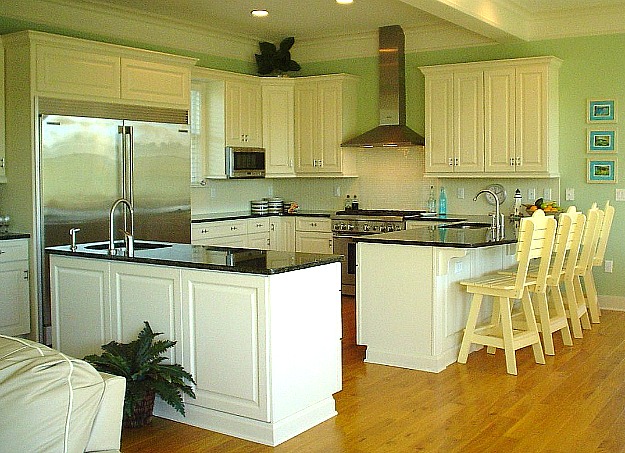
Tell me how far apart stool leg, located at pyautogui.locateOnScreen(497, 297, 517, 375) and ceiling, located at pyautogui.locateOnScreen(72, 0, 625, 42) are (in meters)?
2.41

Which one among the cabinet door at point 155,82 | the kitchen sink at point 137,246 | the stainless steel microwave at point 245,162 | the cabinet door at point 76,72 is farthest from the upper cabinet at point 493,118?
the kitchen sink at point 137,246

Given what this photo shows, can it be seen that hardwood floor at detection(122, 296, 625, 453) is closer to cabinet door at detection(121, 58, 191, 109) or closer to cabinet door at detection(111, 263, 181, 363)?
cabinet door at detection(111, 263, 181, 363)

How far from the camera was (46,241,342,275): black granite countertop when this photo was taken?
12.4ft

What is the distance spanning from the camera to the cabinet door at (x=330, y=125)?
8336 millimetres

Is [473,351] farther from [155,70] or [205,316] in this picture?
[155,70]

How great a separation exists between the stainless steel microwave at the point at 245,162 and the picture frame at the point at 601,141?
131 inches

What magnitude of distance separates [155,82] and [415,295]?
3.02m

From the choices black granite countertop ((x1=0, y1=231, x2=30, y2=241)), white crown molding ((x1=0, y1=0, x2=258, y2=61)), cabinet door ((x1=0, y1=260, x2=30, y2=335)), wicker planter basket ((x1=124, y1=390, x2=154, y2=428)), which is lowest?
wicker planter basket ((x1=124, y1=390, x2=154, y2=428))

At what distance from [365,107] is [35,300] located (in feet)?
13.6

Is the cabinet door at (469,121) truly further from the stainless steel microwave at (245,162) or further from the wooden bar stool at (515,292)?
the wooden bar stool at (515,292)

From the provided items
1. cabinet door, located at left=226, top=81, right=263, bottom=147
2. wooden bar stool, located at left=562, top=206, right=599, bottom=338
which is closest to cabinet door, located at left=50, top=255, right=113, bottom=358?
wooden bar stool, located at left=562, top=206, right=599, bottom=338

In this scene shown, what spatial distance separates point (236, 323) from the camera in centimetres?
381

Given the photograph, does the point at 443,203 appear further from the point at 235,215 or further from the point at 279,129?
the point at 235,215

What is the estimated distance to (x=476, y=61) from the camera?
7672 millimetres
